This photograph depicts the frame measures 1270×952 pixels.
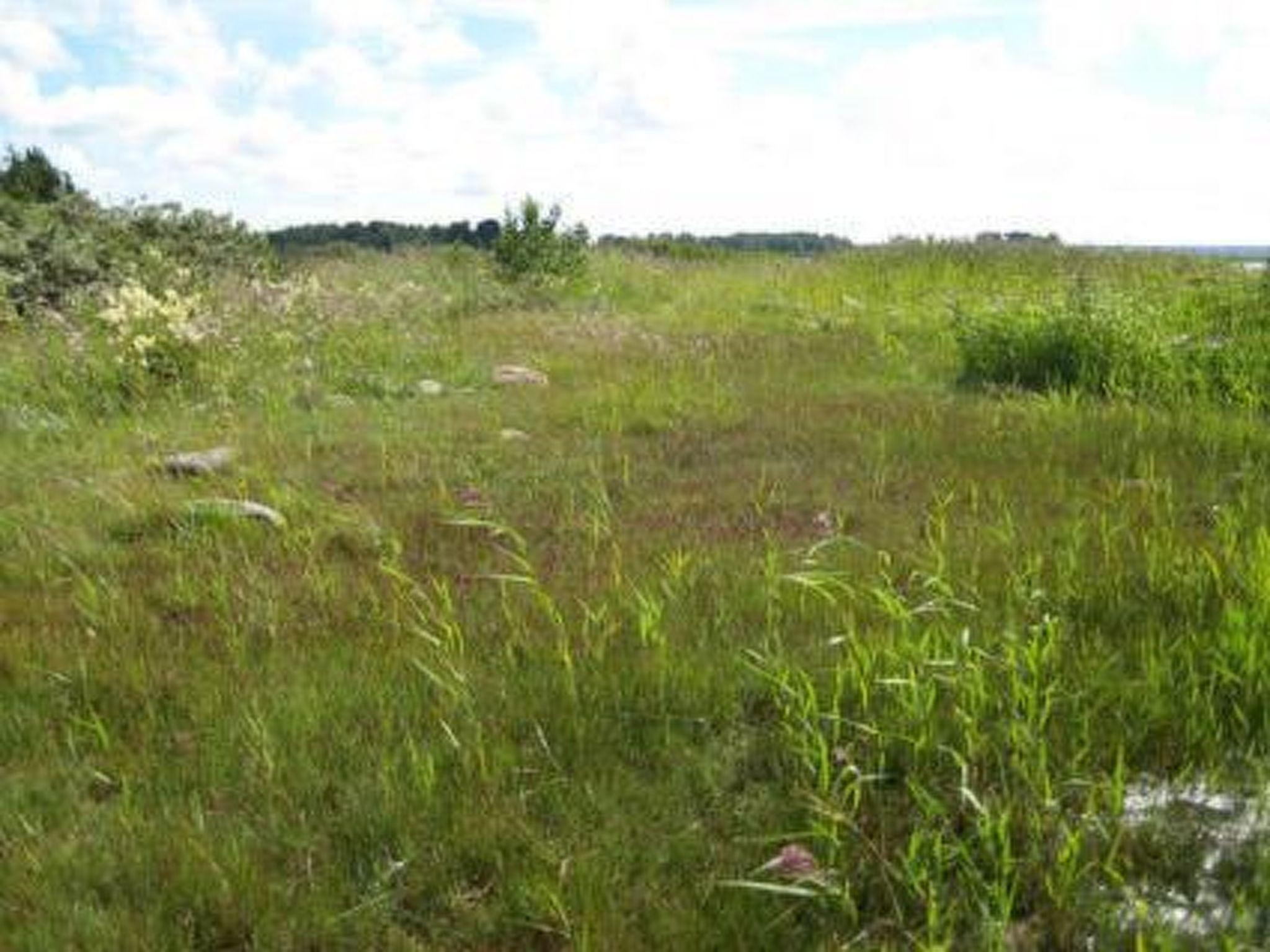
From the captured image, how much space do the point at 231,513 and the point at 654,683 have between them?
3.23 meters

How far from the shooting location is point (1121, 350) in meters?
9.64

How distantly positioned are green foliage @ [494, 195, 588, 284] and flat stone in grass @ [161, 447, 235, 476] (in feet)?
37.0

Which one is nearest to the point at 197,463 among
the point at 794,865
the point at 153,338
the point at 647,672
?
the point at 153,338

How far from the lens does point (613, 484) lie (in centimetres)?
720

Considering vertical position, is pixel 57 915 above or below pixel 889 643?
below

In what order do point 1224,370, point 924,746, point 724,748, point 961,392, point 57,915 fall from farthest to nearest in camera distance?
point 961,392 < point 1224,370 < point 724,748 < point 924,746 < point 57,915

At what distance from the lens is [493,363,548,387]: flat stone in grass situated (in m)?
10.9

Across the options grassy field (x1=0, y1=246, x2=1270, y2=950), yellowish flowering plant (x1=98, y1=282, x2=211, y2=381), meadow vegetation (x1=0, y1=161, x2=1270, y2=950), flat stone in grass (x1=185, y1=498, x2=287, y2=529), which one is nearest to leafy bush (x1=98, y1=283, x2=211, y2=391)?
yellowish flowering plant (x1=98, y1=282, x2=211, y2=381)

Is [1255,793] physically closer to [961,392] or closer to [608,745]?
[608,745]

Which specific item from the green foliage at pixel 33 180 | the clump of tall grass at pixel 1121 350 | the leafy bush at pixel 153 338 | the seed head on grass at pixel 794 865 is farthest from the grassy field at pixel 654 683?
the green foliage at pixel 33 180

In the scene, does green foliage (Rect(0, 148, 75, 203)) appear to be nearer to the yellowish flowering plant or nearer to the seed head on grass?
the yellowish flowering plant

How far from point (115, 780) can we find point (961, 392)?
756 centimetres

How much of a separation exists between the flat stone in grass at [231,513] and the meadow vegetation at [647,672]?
73 mm

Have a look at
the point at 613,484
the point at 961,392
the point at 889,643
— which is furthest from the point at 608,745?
the point at 961,392
